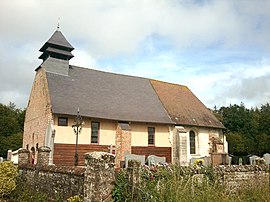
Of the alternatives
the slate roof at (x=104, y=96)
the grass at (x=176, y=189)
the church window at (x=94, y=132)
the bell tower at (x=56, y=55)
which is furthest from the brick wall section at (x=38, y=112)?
the grass at (x=176, y=189)

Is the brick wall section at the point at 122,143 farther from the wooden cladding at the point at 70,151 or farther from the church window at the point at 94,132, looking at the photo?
the church window at the point at 94,132

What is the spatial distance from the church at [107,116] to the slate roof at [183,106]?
106mm

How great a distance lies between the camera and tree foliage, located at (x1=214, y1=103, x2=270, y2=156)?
1702 inches

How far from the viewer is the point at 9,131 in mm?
46000

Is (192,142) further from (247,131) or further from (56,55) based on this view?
(247,131)

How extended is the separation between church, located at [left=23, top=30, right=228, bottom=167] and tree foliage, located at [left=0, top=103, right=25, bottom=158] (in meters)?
14.3

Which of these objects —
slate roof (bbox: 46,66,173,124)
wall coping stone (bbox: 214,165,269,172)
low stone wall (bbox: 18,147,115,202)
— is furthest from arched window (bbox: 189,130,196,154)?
wall coping stone (bbox: 214,165,269,172)

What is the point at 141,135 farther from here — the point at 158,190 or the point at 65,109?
the point at 158,190

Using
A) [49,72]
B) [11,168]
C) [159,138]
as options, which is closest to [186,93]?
[159,138]

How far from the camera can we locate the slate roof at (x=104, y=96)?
928 inches

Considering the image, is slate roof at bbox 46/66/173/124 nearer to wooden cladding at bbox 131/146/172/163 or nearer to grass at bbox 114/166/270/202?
wooden cladding at bbox 131/146/172/163

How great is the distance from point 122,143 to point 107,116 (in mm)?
2575

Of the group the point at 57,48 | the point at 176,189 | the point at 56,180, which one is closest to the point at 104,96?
the point at 57,48

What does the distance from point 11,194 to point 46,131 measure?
9.81 meters
